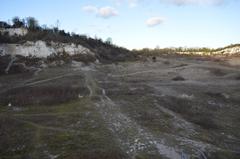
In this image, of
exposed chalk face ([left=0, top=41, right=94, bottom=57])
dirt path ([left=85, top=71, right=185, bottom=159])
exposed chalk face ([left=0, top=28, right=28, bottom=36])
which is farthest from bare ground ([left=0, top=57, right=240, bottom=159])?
exposed chalk face ([left=0, top=28, right=28, bottom=36])

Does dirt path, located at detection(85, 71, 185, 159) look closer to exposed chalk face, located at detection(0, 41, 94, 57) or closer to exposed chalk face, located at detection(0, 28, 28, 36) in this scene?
exposed chalk face, located at detection(0, 41, 94, 57)

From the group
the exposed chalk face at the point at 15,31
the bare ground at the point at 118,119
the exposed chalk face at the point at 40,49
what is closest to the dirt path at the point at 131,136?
the bare ground at the point at 118,119

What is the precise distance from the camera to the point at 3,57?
295 ft

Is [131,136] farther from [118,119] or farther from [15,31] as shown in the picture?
[15,31]

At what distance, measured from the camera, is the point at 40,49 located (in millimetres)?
102750

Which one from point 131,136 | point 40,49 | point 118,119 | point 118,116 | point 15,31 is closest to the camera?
point 131,136

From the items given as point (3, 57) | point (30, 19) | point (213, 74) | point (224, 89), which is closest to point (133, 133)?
point (224, 89)

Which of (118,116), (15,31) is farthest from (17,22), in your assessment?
(118,116)

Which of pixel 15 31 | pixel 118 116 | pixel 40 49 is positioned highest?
pixel 15 31

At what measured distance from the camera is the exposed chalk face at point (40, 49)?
96.6 m

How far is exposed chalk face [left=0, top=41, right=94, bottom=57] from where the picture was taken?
96.6m

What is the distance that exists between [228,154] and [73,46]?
9059 cm

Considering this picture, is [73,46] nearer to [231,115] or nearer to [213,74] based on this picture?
[213,74]

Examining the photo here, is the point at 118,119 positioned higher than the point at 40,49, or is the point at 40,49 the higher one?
the point at 40,49
